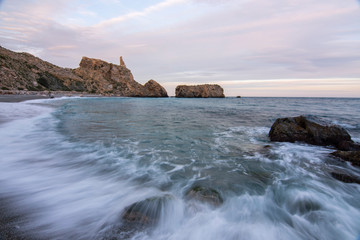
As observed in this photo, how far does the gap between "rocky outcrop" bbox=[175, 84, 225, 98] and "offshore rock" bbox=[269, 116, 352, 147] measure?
97263 millimetres

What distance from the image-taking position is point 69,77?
89.0 m

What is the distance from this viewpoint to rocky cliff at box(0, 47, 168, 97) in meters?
58.1

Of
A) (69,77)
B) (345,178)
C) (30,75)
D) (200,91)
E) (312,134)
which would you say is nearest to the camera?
(345,178)

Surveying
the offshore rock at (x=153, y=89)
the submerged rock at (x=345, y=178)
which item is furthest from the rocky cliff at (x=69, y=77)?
the submerged rock at (x=345, y=178)

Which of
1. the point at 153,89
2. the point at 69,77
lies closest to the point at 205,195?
the point at 153,89

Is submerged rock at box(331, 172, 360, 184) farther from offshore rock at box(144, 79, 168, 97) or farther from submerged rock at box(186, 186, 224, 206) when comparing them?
offshore rock at box(144, 79, 168, 97)

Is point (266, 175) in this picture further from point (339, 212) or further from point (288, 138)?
point (288, 138)

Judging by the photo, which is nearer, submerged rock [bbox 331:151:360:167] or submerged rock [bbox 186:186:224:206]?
submerged rock [bbox 186:186:224:206]

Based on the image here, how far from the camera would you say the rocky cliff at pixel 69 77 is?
5809cm

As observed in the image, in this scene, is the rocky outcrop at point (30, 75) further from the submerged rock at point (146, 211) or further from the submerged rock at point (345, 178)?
the submerged rock at point (345, 178)

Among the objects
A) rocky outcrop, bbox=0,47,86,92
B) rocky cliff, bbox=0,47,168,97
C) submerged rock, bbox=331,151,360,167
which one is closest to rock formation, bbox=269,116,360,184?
submerged rock, bbox=331,151,360,167

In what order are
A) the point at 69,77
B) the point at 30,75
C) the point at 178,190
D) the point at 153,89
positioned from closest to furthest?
the point at 178,190 → the point at 30,75 → the point at 69,77 → the point at 153,89

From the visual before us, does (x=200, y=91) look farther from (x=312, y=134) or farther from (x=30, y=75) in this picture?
(x=312, y=134)

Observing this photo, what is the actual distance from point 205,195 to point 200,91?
10334cm
